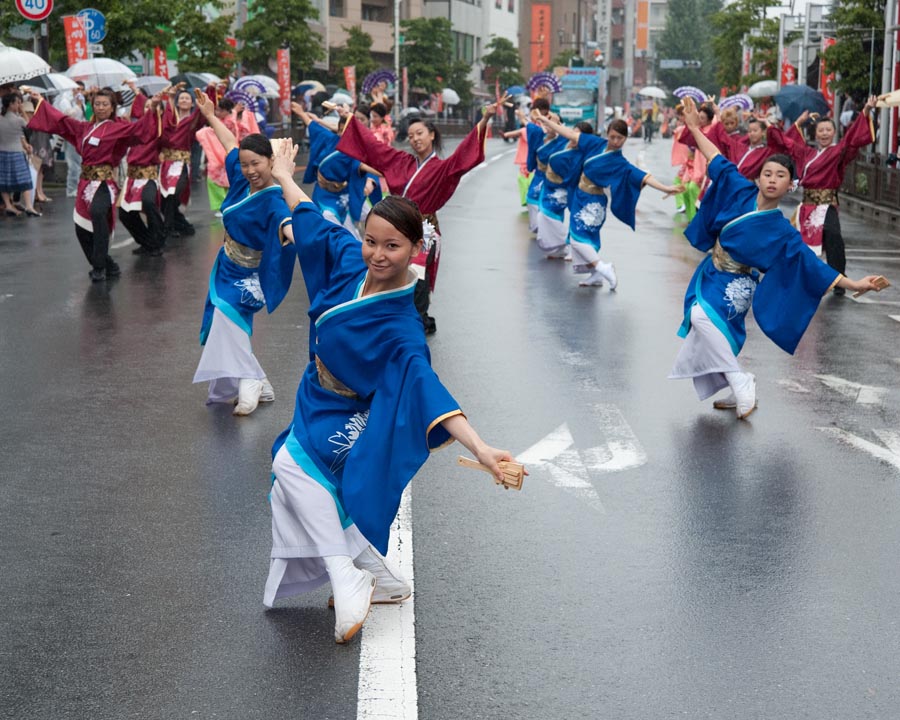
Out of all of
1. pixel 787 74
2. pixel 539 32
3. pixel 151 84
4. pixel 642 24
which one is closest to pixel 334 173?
pixel 151 84

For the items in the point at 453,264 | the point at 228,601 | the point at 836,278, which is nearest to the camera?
the point at 228,601

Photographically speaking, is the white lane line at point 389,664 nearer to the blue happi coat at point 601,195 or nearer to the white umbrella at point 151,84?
the blue happi coat at point 601,195

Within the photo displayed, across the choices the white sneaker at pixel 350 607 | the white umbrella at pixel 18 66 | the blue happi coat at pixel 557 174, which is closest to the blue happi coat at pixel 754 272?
the white sneaker at pixel 350 607

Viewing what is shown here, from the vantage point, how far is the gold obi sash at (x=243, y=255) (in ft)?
25.4

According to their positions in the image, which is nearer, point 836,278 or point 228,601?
point 228,601

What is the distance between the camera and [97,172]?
1253 centimetres

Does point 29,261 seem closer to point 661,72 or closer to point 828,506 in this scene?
point 828,506

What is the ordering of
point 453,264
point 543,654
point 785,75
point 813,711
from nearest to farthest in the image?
point 813,711
point 543,654
point 453,264
point 785,75

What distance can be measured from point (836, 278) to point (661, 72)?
107m

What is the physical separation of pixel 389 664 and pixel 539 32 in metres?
109

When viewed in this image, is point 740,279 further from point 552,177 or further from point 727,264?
point 552,177

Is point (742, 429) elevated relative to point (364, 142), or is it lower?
lower

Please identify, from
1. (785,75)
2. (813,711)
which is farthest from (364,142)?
(785,75)

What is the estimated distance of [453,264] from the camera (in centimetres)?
1535
